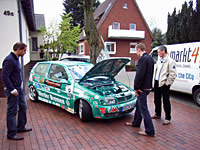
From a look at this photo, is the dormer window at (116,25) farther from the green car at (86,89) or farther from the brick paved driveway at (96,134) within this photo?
the brick paved driveway at (96,134)

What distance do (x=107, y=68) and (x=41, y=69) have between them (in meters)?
2.54

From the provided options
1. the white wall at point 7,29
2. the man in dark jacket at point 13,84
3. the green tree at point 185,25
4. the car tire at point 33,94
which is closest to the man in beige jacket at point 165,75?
the man in dark jacket at point 13,84

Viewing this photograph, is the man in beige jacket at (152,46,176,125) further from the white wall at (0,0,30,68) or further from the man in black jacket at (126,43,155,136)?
the white wall at (0,0,30,68)

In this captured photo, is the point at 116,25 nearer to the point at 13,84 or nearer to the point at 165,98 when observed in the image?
the point at 165,98

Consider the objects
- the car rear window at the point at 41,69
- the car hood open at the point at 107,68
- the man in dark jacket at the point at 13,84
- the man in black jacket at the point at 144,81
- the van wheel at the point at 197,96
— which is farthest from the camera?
the van wheel at the point at 197,96

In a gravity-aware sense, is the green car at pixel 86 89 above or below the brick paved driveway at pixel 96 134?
above

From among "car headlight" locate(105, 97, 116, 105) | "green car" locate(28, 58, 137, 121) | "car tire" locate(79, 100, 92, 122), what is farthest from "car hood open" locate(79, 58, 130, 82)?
"car headlight" locate(105, 97, 116, 105)

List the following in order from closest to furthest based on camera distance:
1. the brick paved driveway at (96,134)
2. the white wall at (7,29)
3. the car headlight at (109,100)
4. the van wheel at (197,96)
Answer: the brick paved driveway at (96,134)
the car headlight at (109,100)
the van wheel at (197,96)
the white wall at (7,29)

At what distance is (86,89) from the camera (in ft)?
14.9

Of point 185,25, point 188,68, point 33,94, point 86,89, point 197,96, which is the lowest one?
point 197,96

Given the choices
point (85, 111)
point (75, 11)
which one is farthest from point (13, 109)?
point (75, 11)

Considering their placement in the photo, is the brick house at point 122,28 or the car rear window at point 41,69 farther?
the brick house at point 122,28

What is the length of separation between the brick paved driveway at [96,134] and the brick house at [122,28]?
20.0 metres

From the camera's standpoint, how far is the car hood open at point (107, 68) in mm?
4616
